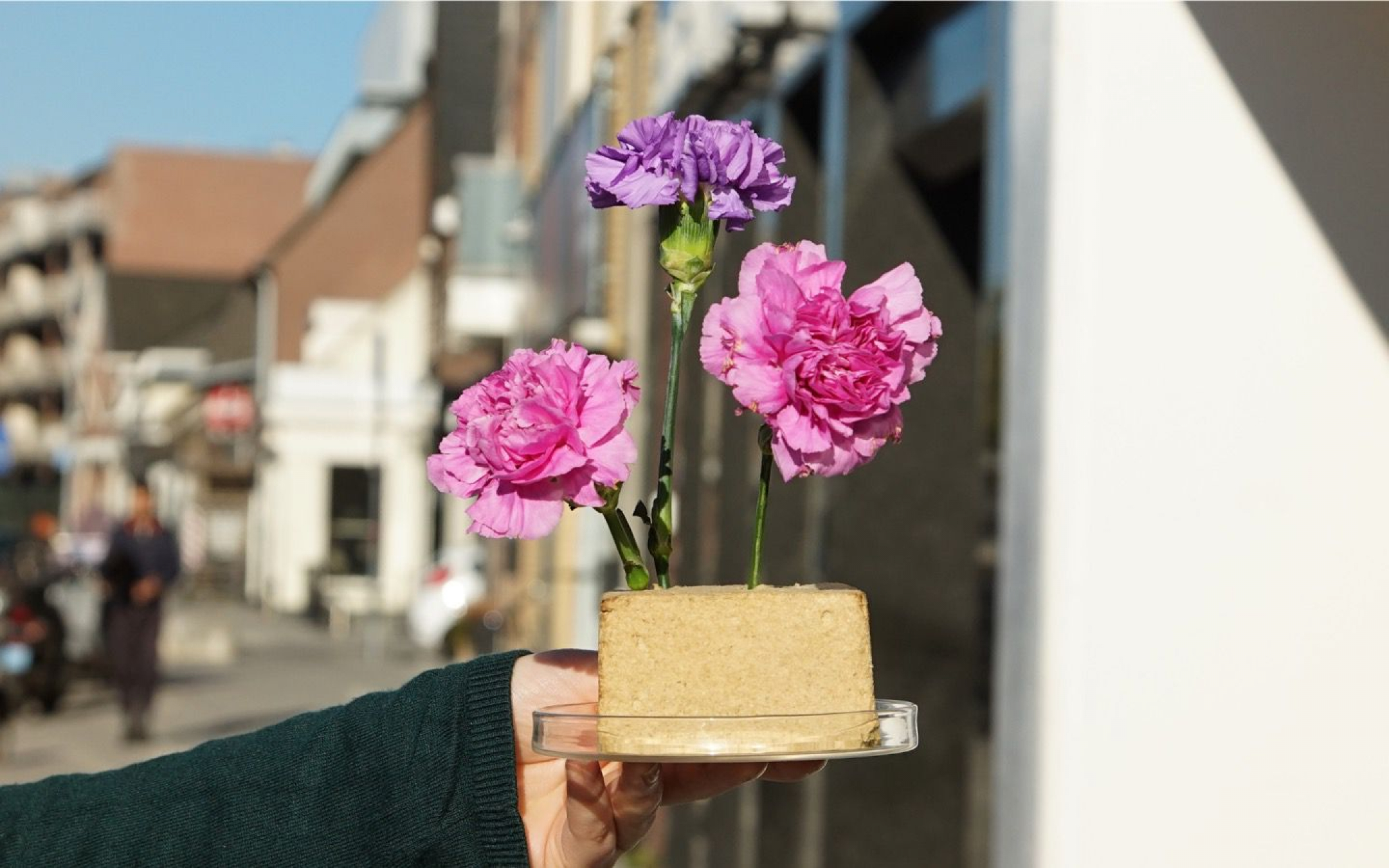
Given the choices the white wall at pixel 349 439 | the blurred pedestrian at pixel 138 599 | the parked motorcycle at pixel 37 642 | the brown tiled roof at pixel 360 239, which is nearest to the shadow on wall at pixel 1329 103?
the blurred pedestrian at pixel 138 599

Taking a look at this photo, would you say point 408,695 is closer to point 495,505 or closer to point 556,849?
point 556,849

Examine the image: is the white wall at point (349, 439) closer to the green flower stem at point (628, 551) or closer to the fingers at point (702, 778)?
the fingers at point (702, 778)

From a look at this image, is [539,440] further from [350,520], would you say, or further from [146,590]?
[350,520]

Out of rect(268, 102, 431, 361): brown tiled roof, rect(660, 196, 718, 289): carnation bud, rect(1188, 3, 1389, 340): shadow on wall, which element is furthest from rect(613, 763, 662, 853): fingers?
rect(268, 102, 431, 361): brown tiled roof

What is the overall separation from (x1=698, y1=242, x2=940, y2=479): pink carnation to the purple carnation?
0.27ft

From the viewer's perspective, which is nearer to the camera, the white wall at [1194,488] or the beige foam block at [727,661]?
the beige foam block at [727,661]

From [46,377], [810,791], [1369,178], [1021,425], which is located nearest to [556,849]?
[1369,178]

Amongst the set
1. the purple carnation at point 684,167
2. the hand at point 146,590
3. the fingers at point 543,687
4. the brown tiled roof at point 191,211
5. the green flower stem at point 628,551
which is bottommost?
the hand at point 146,590

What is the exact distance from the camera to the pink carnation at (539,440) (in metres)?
1.73

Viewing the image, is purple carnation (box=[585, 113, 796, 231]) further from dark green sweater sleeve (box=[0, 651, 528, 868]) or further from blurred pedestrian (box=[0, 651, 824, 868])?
dark green sweater sleeve (box=[0, 651, 528, 868])

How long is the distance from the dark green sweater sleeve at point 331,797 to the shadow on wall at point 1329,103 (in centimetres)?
153

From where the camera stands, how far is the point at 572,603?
1555cm

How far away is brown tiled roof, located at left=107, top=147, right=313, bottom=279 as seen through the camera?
76000 millimetres

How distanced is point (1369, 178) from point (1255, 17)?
1.01 feet
